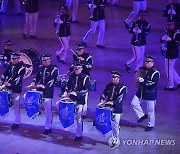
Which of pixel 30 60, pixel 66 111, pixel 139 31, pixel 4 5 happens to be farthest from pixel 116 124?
pixel 4 5

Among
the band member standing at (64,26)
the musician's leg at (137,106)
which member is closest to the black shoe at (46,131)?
the musician's leg at (137,106)

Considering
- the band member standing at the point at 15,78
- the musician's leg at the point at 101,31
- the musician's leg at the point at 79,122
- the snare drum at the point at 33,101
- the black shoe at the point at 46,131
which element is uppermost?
the musician's leg at the point at 101,31

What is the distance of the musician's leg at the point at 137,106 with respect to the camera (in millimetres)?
15057

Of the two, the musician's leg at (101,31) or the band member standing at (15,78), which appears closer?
the band member standing at (15,78)

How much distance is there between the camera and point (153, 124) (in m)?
14.9

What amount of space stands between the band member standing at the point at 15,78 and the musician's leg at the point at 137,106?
9.91 feet

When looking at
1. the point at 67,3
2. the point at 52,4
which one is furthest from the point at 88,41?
the point at 52,4

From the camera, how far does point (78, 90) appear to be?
1434 centimetres

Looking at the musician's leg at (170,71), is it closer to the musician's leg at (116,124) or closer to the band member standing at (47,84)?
the musician's leg at (116,124)

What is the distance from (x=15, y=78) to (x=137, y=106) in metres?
3.31

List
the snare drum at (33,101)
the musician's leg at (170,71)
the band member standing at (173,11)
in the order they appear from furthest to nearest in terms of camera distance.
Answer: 1. the band member standing at (173,11)
2. the musician's leg at (170,71)
3. the snare drum at (33,101)

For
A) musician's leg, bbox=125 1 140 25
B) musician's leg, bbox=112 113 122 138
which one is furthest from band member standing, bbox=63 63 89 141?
musician's leg, bbox=125 1 140 25

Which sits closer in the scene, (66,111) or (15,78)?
(66,111)

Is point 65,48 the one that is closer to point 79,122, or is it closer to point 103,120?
point 79,122
